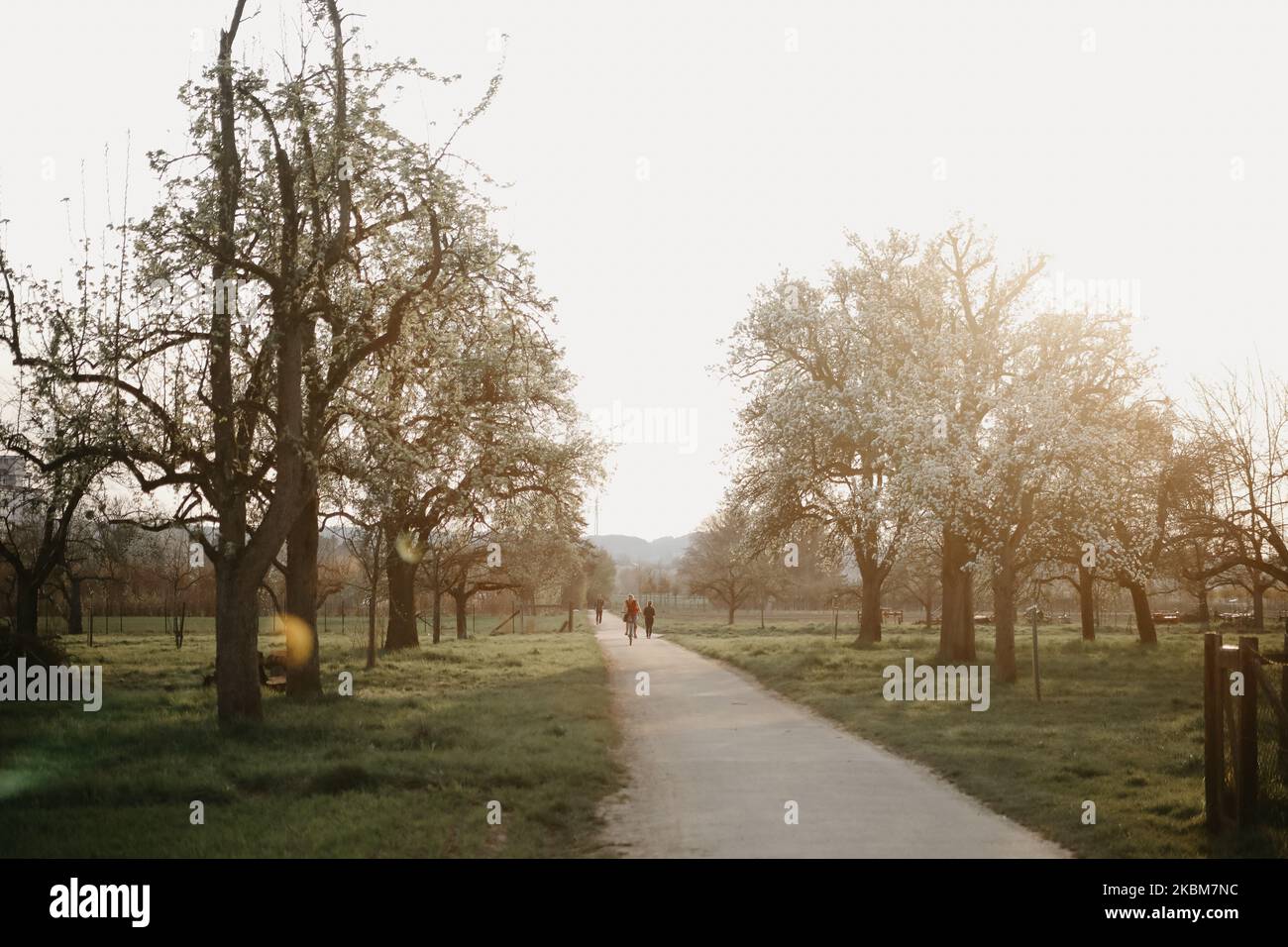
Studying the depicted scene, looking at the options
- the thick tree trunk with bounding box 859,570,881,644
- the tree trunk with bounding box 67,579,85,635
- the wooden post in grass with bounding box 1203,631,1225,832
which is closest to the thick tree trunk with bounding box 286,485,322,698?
the wooden post in grass with bounding box 1203,631,1225,832

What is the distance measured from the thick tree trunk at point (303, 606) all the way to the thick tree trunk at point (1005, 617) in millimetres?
14382

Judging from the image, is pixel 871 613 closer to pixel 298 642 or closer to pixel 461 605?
pixel 461 605

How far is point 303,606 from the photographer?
1962 centimetres

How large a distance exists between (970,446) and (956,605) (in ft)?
20.7

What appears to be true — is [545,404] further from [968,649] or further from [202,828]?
[202,828]

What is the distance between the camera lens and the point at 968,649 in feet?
89.7

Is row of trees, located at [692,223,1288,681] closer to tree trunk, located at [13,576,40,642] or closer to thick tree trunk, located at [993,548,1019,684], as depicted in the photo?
thick tree trunk, located at [993,548,1019,684]

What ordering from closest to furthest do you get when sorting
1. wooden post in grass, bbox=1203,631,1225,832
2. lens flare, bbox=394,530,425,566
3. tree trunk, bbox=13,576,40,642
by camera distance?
wooden post in grass, bbox=1203,631,1225,832
tree trunk, bbox=13,576,40,642
lens flare, bbox=394,530,425,566

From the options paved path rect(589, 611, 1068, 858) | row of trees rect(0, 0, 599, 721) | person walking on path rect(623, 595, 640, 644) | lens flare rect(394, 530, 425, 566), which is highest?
row of trees rect(0, 0, 599, 721)

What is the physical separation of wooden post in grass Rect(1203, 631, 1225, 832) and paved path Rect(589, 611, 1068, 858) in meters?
1.70

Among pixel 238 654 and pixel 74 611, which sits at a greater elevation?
pixel 238 654

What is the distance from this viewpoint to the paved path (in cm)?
833

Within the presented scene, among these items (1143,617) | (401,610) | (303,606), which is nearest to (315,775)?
(303,606)
